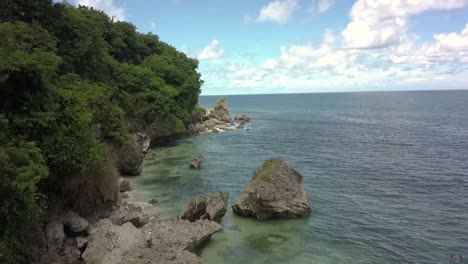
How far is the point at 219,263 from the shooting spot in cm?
2077

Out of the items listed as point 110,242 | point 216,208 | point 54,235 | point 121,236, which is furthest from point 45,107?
point 216,208

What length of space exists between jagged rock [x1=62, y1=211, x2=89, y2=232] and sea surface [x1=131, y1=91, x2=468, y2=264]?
22.7 feet

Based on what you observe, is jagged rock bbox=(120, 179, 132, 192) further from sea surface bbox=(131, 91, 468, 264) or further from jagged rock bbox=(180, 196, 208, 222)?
jagged rock bbox=(180, 196, 208, 222)

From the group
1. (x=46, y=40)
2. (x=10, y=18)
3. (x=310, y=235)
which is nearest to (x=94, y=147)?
(x=46, y=40)

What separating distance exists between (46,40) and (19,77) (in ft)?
29.7

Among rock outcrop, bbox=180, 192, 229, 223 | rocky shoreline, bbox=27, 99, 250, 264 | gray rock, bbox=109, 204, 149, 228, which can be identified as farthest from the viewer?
rock outcrop, bbox=180, 192, 229, 223

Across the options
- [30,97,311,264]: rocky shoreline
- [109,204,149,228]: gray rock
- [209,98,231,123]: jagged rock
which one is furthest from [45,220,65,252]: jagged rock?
[209,98,231,123]: jagged rock

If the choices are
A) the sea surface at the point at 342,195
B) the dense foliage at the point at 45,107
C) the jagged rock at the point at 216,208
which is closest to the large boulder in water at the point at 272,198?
the sea surface at the point at 342,195

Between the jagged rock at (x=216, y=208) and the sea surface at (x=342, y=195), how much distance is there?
0.85 m

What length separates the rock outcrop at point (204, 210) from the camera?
1009 inches

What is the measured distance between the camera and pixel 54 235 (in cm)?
1920

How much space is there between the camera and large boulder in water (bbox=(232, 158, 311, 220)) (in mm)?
27047

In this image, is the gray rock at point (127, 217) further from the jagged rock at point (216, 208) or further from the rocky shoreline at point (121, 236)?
the jagged rock at point (216, 208)

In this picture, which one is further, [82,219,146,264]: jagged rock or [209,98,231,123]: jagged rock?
[209,98,231,123]: jagged rock
